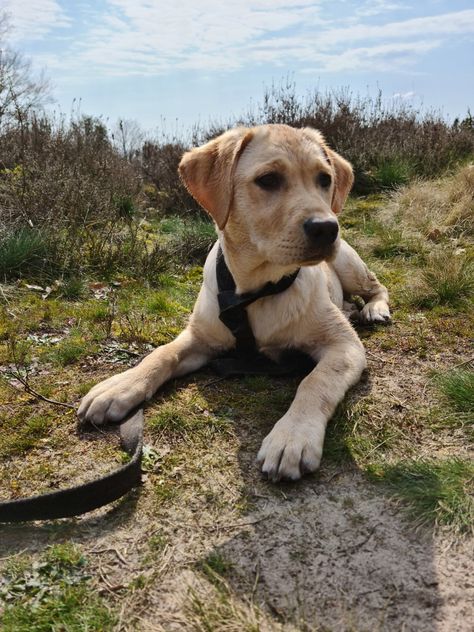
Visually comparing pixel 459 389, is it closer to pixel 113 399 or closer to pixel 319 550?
pixel 319 550

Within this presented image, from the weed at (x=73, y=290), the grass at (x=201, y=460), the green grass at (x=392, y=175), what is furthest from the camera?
the green grass at (x=392, y=175)

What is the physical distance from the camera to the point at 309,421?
8.33 ft

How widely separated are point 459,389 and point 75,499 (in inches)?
79.7

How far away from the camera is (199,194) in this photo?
330 centimetres

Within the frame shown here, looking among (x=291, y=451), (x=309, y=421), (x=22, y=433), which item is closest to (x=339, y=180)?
(x=309, y=421)

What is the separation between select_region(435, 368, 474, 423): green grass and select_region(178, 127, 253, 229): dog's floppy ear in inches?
60.5

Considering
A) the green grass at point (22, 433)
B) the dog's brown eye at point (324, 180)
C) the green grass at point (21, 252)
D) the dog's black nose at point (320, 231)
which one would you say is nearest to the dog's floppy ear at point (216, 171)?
the dog's brown eye at point (324, 180)

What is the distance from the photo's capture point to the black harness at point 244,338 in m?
3.31

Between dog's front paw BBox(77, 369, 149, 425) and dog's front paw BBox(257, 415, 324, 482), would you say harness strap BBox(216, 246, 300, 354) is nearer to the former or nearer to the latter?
dog's front paw BBox(77, 369, 149, 425)

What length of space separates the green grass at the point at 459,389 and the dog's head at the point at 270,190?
995mm

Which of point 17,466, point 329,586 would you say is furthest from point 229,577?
point 17,466

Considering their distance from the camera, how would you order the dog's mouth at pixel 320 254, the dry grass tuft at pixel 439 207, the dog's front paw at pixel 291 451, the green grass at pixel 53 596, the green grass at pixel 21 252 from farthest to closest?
the dry grass tuft at pixel 439 207, the green grass at pixel 21 252, the dog's mouth at pixel 320 254, the dog's front paw at pixel 291 451, the green grass at pixel 53 596

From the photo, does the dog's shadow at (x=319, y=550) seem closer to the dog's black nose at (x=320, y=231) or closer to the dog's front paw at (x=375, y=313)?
the dog's black nose at (x=320, y=231)

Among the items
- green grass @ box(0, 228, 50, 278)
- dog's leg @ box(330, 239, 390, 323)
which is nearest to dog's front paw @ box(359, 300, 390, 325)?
dog's leg @ box(330, 239, 390, 323)
